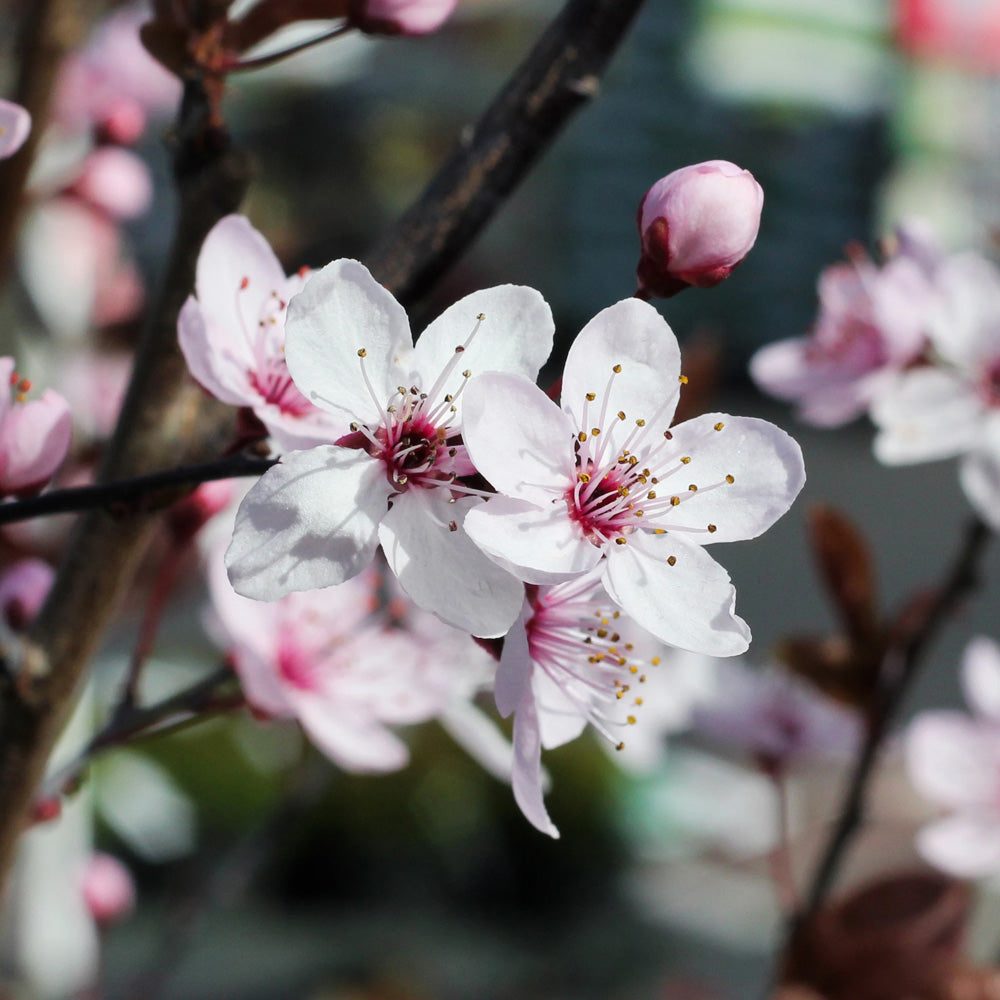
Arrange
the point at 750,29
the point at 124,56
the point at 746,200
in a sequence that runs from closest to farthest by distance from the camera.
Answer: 1. the point at 746,200
2. the point at 124,56
3. the point at 750,29

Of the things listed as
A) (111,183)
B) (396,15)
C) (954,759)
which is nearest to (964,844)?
(954,759)

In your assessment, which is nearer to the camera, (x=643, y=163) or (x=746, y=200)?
(x=746, y=200)

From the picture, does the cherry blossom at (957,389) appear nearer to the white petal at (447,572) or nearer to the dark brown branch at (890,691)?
the dark brown branch at (890,691)

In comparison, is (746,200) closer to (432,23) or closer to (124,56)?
(432,23)

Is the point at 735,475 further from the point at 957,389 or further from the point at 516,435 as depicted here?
the point at 957,389

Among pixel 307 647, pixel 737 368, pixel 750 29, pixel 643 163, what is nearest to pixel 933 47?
pixel 750 29

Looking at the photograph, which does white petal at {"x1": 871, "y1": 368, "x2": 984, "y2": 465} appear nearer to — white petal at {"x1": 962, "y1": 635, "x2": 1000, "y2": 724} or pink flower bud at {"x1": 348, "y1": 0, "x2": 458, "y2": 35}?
white petal at {"x1": 962, "y1": 635, "x2": 1000, "y2": 724}
